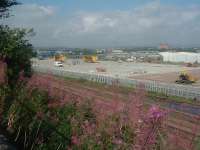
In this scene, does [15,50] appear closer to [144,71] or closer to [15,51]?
[15,51]

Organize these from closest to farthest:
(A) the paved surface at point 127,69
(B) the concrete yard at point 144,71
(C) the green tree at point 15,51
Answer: (C) the green tree at point 15,51 → (B) the concrete yard at point 144,71 → (A) the paved surface at point 127,69

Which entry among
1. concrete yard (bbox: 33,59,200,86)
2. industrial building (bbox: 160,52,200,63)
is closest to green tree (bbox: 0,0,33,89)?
concrete yard (bbox: 33,59,200,86)

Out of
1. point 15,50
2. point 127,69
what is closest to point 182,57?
point 127,69

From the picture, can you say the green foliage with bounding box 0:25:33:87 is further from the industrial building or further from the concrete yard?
the industrial building

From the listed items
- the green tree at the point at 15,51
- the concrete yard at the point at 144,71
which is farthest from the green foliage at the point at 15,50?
the concrete yard at the point at 144,71

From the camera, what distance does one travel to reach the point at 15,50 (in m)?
13.4

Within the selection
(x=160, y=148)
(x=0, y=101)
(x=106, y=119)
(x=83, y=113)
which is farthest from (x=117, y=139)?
(x=83, y=113)

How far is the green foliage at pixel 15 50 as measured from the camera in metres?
12.9

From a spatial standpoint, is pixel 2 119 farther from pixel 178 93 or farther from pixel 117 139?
pixel 178 93

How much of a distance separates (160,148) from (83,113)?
14.8ft

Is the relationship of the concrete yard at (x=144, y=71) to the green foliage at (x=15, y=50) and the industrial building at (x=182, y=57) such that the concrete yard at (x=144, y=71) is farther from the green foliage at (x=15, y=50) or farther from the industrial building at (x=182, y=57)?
the green foliage at (x=15, y=50)

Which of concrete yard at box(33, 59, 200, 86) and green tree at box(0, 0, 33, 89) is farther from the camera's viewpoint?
concrete yard at box(33, 59, 200, 86)

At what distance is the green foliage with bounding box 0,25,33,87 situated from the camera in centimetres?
1291

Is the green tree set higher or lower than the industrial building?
higher
